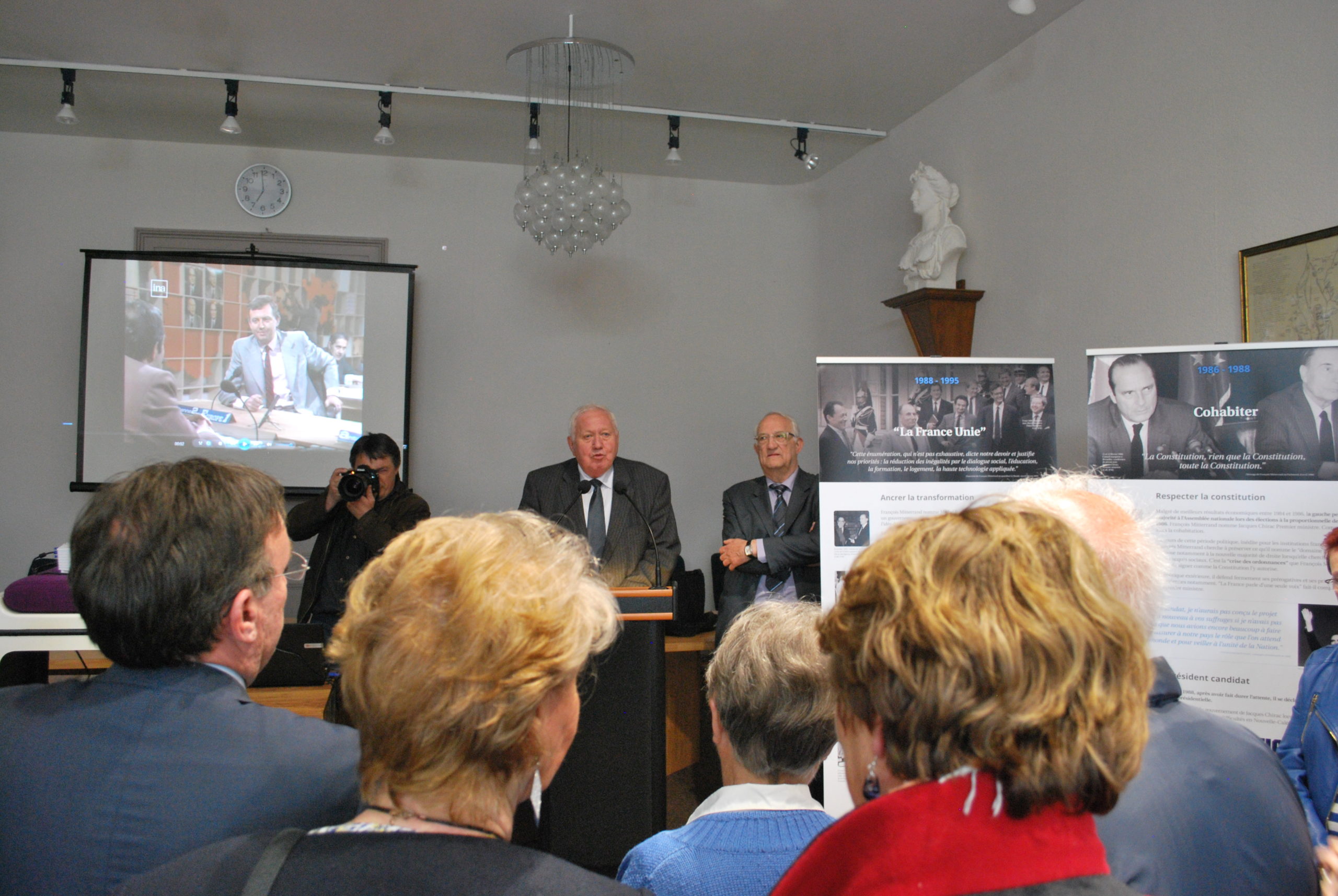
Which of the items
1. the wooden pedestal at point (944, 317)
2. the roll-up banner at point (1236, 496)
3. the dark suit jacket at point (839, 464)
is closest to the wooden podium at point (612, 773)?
the dark suit jacket at point (839, 464)

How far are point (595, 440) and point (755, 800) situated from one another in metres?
2.75

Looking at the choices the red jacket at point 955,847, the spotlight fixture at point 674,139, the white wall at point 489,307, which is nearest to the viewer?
the red jacket at point 955,847

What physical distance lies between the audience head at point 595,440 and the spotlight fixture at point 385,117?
5.84ft

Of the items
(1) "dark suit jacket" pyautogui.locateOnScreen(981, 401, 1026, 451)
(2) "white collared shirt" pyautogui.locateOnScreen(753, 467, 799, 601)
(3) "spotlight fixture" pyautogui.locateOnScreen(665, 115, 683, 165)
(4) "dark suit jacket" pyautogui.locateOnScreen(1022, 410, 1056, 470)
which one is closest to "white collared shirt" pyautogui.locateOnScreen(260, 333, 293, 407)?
(3) "spotlight fixture" pyautogui.locateOnScreen(665, 115, 683, 165)

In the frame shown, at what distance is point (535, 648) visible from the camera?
843mm

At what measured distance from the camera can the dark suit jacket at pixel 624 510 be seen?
3768 millimetres

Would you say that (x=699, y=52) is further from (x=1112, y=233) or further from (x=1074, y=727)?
(x=1074, y=727)

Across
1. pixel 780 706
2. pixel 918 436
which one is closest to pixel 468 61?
pixel 918 436

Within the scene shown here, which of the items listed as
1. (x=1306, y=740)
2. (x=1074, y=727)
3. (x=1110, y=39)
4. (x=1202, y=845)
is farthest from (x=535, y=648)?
(x=1110, y=39)

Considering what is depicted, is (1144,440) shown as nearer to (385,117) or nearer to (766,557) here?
(766,557)

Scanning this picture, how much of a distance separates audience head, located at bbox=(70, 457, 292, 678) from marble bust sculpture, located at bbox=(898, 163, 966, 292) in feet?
Answer: 12.0

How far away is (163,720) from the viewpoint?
41.5 inches

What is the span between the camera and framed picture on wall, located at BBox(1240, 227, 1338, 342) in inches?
107

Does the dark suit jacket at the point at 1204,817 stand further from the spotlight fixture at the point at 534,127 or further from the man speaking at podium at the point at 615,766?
the spotlight fixture at the point at 534,127
